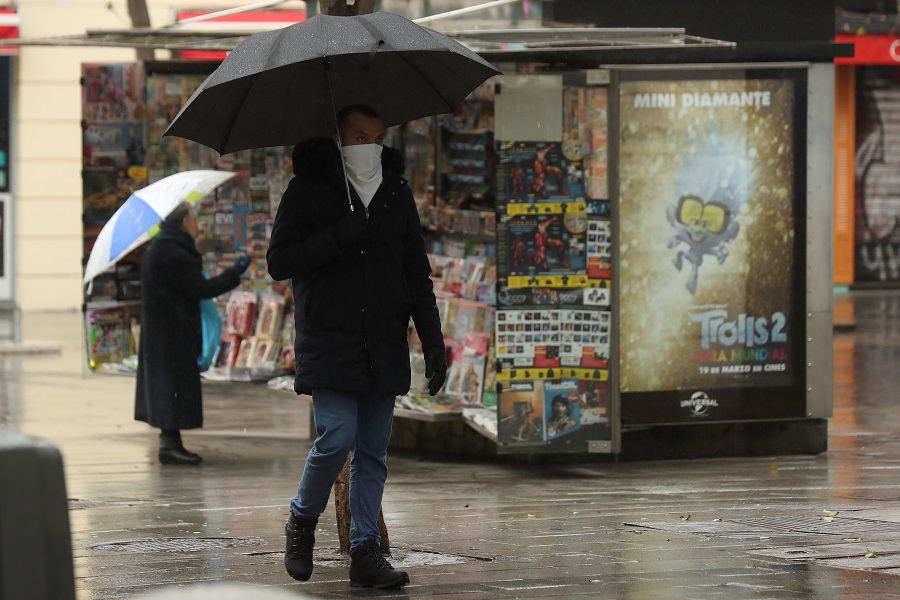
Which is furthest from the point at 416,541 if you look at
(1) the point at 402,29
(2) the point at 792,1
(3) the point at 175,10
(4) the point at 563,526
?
(3) the point at 175,10

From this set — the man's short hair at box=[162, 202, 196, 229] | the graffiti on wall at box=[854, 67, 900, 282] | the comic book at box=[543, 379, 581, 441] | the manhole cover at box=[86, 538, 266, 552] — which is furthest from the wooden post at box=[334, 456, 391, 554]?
the graffiti on wall at box=[854, 67, 900, 282]

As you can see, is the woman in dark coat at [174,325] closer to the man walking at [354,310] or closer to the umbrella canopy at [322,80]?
the umbrella canopy at [322,80]

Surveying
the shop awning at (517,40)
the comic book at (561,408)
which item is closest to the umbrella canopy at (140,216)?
the shop awning at (517,40)

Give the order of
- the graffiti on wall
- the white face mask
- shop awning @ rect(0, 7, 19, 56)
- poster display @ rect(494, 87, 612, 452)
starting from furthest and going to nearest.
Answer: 1. the graffiti on wall
2. shop awning @ rect(0, 7, 19, 56)
3. poster display @ rect(494, 87, 612, 452)
4. the white face mask

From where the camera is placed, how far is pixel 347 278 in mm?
5621

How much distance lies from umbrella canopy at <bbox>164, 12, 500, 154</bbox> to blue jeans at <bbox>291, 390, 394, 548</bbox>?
111 centimetres

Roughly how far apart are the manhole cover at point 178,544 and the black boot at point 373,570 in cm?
→ 110

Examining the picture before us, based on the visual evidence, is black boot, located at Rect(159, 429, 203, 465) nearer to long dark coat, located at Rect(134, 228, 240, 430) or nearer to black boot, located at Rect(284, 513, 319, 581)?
long dark coat, located at Rect(134, 228, 240, 430)

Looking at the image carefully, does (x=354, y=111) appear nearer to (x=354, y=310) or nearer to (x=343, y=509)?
(x=354, y=310)

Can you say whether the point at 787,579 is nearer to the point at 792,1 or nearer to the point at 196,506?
the point at 196,506

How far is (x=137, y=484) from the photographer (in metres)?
8.52

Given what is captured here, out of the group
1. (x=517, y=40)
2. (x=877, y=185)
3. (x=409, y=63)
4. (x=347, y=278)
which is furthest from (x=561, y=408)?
(x=877, y=185)

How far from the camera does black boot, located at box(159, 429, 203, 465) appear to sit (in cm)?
931

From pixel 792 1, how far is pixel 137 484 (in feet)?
14.9
